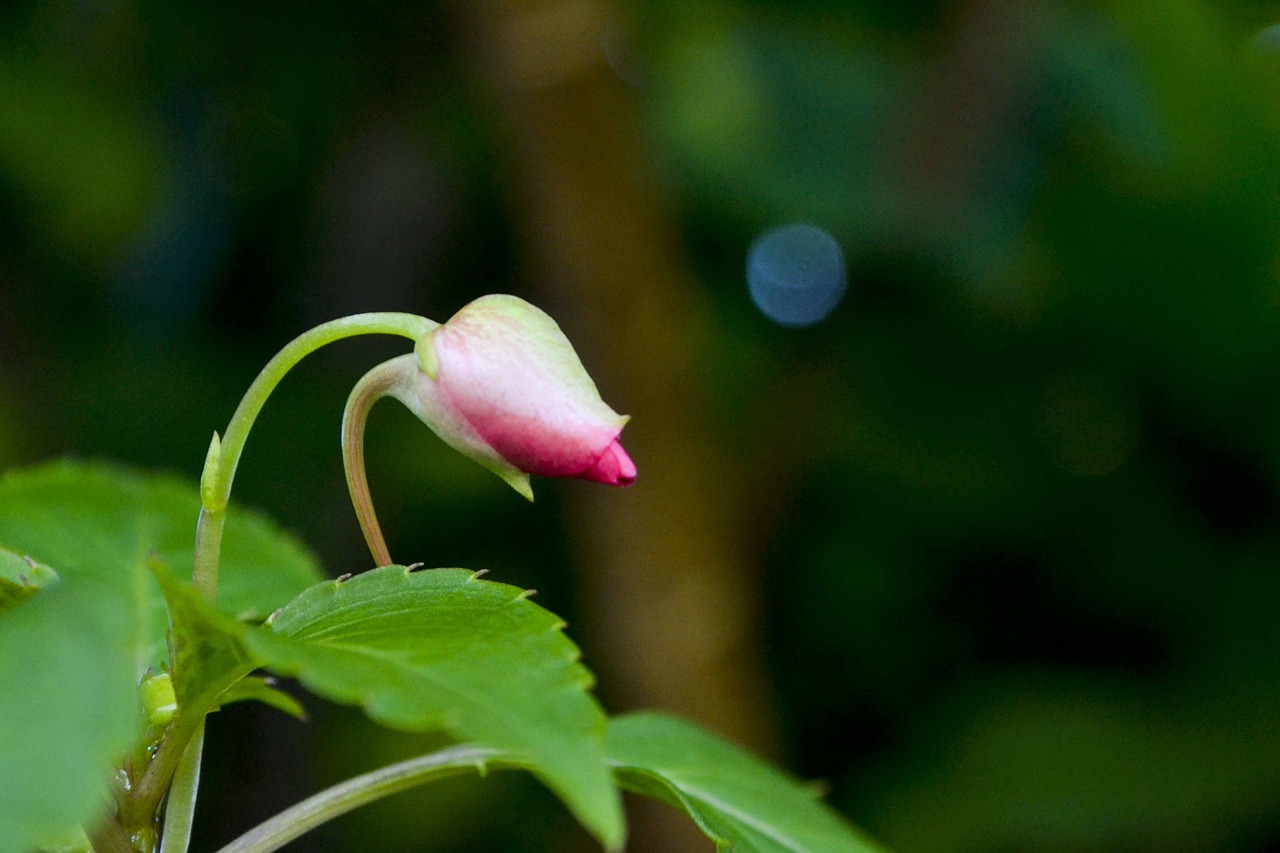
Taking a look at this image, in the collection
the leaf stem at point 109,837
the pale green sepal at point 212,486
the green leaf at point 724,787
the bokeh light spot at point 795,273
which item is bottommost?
the green leaf at point 724,787

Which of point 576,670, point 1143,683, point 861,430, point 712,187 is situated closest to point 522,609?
point 576,670

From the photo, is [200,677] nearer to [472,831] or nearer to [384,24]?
[472,831]

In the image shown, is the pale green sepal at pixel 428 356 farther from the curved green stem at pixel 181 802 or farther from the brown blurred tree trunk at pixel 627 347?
the brown blurred tree trunk at pixel 627 347

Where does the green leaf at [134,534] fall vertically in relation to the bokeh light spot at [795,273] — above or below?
below

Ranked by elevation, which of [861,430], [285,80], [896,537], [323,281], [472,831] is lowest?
[472,831]

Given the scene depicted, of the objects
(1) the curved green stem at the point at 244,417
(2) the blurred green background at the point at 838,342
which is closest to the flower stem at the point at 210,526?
(1) the curved green stem at the point at 244,417

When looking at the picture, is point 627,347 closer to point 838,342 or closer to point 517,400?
point 838,342

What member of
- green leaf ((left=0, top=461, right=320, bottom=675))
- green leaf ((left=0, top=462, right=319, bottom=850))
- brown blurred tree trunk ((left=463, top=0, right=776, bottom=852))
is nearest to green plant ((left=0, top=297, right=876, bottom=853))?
green leaf ((left=0, top=462, right=319, bottom=850))
